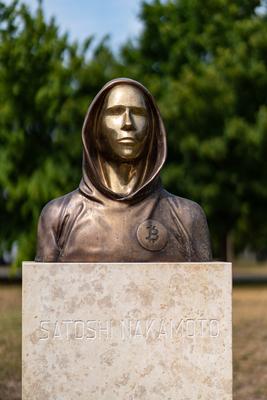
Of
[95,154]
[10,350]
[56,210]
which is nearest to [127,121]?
[95,154]

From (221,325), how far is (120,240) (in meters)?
0.74

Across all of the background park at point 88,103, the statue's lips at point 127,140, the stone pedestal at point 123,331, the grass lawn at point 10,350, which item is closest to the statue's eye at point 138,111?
the statue's lips at point 127,140

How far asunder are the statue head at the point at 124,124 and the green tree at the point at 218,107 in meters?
15.6

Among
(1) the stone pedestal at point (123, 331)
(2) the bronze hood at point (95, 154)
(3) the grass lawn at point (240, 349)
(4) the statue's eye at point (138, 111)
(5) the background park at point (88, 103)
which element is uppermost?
(5) the background park at point (88, 103)

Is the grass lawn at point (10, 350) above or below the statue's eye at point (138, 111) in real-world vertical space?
below

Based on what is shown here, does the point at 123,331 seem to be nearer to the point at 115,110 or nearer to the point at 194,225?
the point at 194,225

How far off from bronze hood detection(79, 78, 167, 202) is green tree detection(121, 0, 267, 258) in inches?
612

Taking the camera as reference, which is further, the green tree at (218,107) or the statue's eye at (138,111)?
the green tree at (218,107)

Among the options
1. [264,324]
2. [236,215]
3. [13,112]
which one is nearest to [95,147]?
[264,324]

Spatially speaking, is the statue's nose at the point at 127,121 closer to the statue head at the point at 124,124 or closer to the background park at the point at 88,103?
the statue head at the point at 124,124

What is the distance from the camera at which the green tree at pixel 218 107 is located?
66.1 ft

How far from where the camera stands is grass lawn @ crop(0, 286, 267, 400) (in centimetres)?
771

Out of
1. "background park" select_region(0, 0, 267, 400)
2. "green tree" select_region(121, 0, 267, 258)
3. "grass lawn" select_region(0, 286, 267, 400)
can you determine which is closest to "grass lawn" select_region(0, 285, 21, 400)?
"grass lawn" select_region(0, 286, 267, 400)

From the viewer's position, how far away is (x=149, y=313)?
3844 millimetres
